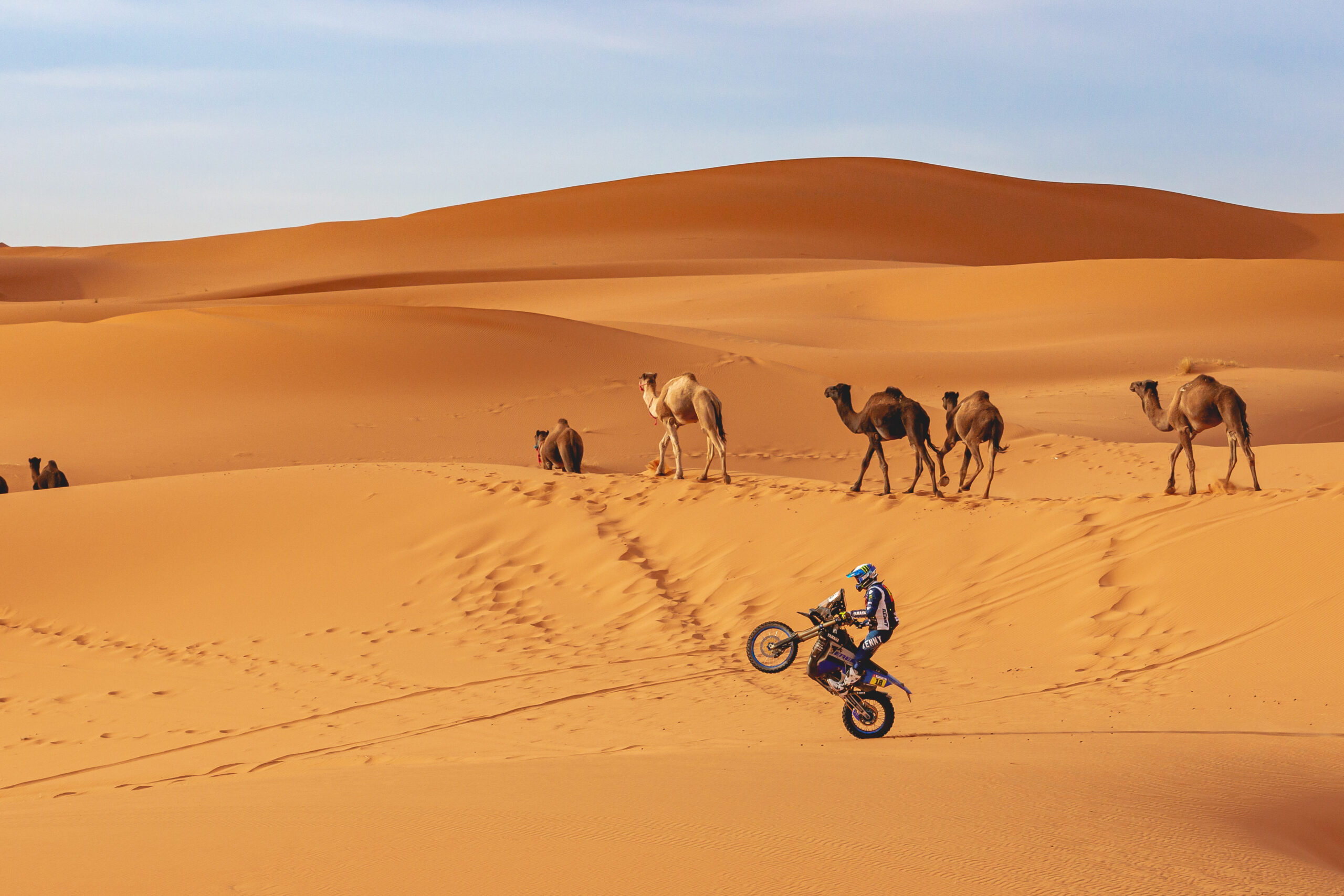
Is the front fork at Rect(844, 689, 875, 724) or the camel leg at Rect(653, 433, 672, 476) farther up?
the camel leg at Rect(653, 433, 672, 476)

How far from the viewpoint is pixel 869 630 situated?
707 cm

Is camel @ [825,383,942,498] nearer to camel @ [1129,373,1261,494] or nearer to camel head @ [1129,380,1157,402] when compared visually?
camel head @ [1129,380,1157,402]

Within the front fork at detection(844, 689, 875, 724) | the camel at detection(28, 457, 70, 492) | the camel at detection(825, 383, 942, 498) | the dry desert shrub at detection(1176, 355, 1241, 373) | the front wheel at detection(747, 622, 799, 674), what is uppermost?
the dry desert shrub at detection(1176, 355, 1241, 373)

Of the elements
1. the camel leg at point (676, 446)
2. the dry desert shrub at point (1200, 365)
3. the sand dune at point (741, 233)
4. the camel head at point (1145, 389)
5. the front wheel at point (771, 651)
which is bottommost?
the front wheel at point (771, 651)

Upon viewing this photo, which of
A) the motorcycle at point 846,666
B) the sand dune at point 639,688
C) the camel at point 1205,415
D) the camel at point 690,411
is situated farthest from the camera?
the camel at point 690,411

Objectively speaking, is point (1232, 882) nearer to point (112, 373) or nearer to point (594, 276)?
point (112, 373)

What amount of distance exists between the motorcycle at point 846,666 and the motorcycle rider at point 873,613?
0.24 feet

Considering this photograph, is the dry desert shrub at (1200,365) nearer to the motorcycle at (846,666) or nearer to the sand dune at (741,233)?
the motorcycle at (846,666)

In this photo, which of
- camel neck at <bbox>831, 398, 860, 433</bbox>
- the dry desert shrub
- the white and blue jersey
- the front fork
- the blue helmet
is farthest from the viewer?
the dry desert shrub

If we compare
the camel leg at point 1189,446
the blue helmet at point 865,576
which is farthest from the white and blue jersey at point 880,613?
the camel leg at point 1189,446

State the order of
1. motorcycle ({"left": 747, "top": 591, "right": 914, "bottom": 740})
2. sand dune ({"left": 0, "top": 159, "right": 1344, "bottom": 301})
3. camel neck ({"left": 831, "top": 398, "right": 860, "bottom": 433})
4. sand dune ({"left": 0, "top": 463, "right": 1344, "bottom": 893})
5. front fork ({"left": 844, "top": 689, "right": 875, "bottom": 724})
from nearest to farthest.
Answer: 1. sand dune ({"left": 0, "top": 463, "right": 1344, "bottom": 893})
2. motorcycle ({"left": 747, "top": 591, "right": 914, "bottom": 740})
3. front fork ({"left": 844, "top": 689, "right": 875, "bottom": 724})
4. camel neck ({"left": 831, "top": 398, "right": 860, "bottom": 433})
5. sand dune ({"left": 0, "top": 159, "right": 1344, "bottom": 301})

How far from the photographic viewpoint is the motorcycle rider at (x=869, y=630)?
6.80 meters

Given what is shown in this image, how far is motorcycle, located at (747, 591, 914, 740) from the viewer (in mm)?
7074

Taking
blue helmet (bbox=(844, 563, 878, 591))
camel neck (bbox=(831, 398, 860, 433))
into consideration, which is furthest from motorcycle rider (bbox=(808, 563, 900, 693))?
camel neck (bbox=(831, 398, 860, 433))
